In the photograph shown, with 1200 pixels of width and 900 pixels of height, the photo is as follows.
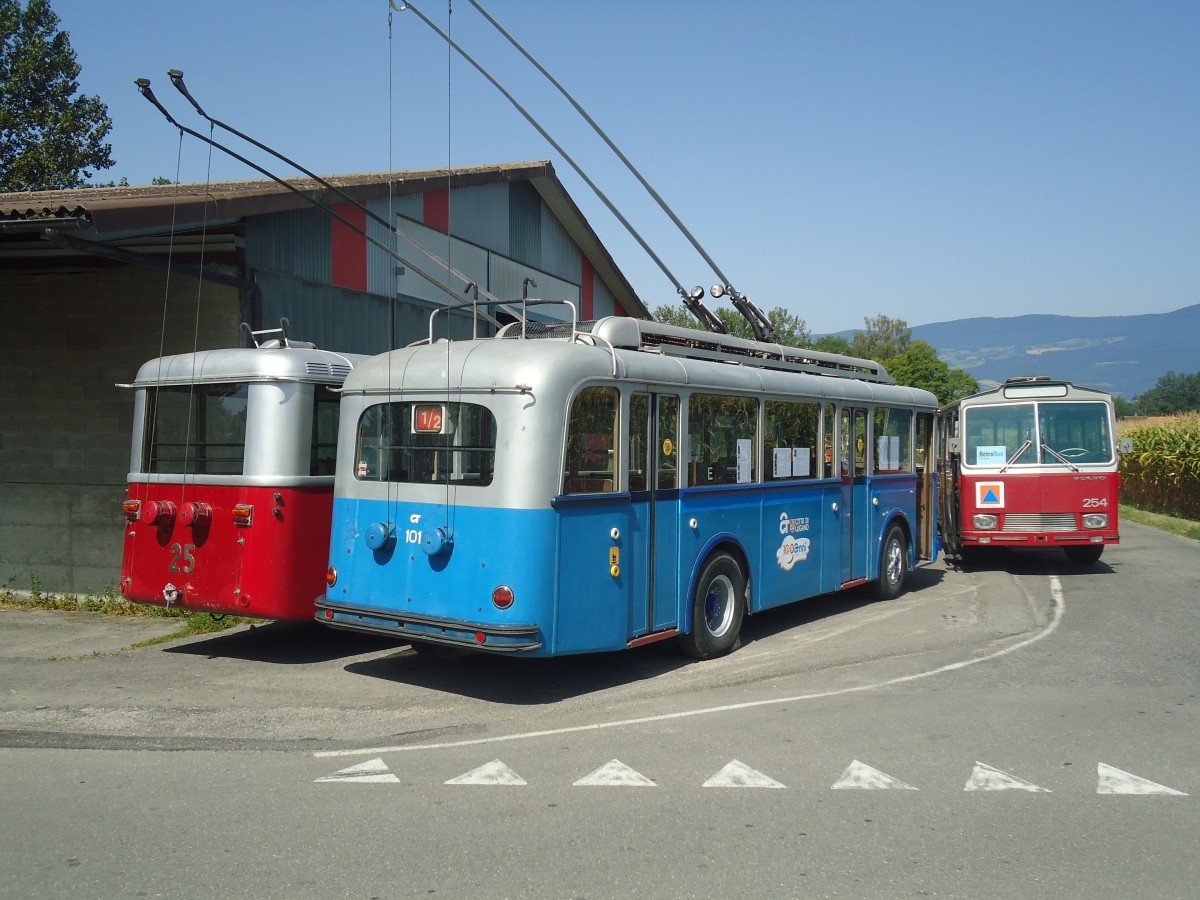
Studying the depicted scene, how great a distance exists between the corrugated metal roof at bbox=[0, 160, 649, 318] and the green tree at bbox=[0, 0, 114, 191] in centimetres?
1743

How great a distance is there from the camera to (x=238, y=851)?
4.80 m

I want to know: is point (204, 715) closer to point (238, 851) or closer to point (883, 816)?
point (238, 851)

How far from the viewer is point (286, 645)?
33.8 feet

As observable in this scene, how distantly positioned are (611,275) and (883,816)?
18.2 meters

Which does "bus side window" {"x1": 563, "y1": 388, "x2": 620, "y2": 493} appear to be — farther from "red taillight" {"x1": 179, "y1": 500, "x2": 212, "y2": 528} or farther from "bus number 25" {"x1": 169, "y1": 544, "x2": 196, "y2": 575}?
"bus number 25" {"x1": 169, "y1": 544, "x2": 196, "y2": 575}

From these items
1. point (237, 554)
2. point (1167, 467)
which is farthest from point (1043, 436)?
point (1167, 467)

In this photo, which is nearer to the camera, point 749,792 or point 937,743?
point 749,792

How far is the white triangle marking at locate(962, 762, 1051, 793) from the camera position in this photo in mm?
5873

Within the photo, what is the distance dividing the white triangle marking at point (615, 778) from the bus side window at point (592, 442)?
2190mm

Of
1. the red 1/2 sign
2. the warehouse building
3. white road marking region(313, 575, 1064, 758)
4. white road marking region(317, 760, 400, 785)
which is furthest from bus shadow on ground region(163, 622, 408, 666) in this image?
white road marking region(317, 760, 400, 785)

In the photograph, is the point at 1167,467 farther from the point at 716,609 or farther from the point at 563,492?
the point at 563,492

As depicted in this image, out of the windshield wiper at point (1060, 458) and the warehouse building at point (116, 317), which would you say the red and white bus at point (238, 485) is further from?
the windshield wiper at point (1060, 458)

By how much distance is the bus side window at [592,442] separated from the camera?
7707 millimetres

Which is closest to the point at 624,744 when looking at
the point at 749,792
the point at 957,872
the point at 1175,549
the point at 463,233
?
the point at 749,792
